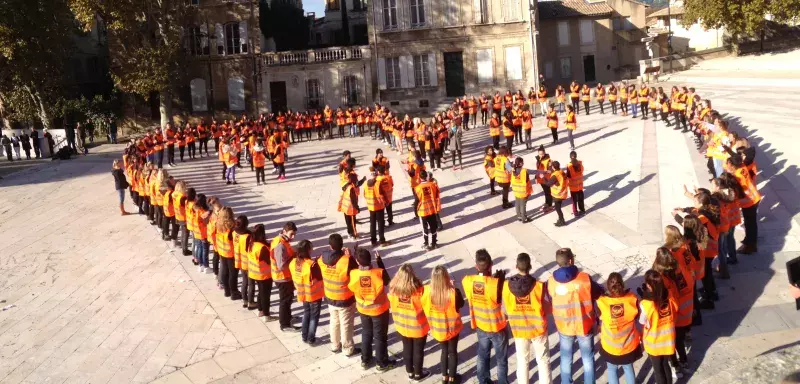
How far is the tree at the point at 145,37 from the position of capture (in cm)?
3416

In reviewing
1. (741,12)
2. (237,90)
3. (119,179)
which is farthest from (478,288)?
(741,12)

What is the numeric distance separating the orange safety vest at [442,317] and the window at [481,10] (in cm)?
3479

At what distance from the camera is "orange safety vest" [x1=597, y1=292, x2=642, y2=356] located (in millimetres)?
7090

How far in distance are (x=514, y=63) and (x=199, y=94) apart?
767 inches

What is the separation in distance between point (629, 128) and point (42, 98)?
2966cm

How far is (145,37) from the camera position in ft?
118

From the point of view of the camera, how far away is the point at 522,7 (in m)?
40.2

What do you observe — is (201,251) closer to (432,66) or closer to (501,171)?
(501,171)

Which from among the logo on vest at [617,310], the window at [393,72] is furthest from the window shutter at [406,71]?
the logo on vest at [617,310]

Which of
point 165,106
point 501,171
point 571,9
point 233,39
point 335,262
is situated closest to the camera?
point 335,262

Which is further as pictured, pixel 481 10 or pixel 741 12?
pixel 741 12

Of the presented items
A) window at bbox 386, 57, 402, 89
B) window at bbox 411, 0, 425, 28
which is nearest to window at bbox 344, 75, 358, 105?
window at bbox 386, 57, 402, 89

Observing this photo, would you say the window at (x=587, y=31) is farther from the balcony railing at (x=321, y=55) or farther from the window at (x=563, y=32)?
the balcony railing at (x=321, y=55)

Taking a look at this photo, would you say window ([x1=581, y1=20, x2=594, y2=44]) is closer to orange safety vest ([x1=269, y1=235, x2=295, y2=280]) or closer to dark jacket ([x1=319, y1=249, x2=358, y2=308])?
orange safety vest ([x1=269, y1=235, x2=295, y2=280])
